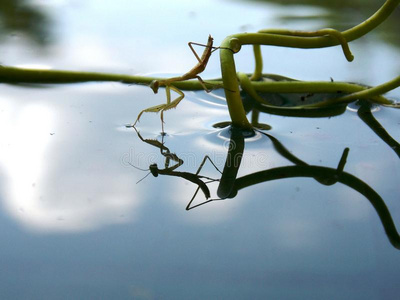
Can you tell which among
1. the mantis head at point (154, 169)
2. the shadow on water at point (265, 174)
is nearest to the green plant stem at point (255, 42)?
the shadow on water at point (265, 174)

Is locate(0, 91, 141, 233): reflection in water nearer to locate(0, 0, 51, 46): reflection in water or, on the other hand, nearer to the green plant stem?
the green plant stem

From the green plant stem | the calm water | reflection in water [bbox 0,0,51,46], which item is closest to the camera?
the calm water

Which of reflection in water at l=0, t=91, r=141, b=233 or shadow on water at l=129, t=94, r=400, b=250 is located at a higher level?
shadow on water at l=129, t=94, r=400, b=250

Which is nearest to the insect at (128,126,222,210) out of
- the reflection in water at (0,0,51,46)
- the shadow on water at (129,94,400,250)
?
the shadow on water at (129,94,400,250)

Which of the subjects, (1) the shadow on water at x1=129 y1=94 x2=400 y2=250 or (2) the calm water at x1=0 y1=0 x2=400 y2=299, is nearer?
(2) the calm water at x1=0 y1=0 x2=400 y2=299

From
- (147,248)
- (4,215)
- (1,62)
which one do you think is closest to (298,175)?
(147,248)

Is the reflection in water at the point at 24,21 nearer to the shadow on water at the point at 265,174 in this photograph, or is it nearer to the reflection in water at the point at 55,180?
the reflection in water at the point at 55,180

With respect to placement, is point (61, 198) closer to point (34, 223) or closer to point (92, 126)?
point (34, 223)
